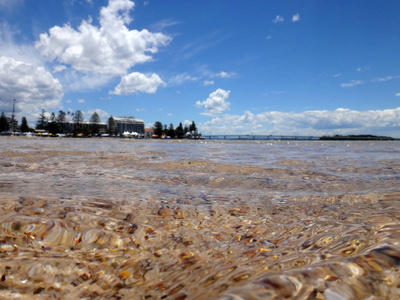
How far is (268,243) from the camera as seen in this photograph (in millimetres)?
1844

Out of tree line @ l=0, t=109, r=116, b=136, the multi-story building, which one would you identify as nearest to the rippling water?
tree line @ l=0, t=109, r=116, b=136

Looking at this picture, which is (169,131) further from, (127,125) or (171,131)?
(127,125)

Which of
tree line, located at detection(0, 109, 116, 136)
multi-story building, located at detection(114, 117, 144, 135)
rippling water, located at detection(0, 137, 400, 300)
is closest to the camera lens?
rippling water, located at detection(0, 137, 400, 300)

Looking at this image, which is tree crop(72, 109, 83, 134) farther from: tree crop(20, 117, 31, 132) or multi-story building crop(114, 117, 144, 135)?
multi-story building crop(114, 117, 144, 135)

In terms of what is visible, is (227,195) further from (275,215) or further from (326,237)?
(326,237)

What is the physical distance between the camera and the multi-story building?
185125 mm

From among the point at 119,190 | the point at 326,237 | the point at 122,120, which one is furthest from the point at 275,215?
the point at 122,120

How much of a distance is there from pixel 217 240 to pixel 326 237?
85 cm

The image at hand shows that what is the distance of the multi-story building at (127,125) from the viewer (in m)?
185

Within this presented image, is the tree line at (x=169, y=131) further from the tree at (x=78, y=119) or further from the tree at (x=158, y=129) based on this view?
the tree at (x=78, y=119)

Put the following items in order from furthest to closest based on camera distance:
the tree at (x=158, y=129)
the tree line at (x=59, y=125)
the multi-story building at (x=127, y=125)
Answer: the multi-story building at (x=127, y=125) → the tree at (x=158, y=129) → the tree line at (x=59, y=125)

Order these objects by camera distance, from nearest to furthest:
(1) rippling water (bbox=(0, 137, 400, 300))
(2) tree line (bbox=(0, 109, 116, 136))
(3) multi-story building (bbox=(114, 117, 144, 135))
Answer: (1) rippling water (bbox=(0, 137, 400, 300)) < (2) tree line (bbox=(0, 109, 116, 136)) < (3) multi-story building (bbox=(114, 117, 144, 135))

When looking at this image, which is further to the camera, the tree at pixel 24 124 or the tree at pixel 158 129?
the tree at pixel 158 129

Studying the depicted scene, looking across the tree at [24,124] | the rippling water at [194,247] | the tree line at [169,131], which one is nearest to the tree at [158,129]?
the tree line at [169,131]
